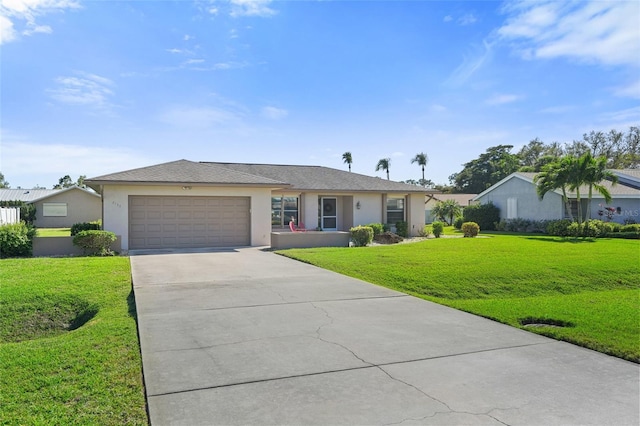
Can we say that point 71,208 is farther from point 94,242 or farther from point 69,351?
point 69,351

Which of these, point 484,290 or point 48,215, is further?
point 48,215

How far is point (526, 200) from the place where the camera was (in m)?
33.4

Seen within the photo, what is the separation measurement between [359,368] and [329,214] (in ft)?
68.1

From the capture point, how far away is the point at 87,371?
15.4ft

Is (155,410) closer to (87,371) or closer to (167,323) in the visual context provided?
(87,371)

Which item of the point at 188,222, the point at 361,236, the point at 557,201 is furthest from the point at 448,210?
the point at 188,222

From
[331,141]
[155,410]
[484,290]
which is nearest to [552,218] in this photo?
[331,141]

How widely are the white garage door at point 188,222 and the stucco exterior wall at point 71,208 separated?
25007 millimetres

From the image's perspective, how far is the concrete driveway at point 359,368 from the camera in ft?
12.3

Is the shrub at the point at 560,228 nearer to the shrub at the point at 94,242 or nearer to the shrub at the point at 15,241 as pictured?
the shrub at the point at 94,242

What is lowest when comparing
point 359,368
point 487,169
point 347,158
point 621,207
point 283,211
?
point 359,368

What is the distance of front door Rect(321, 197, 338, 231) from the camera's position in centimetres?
2530

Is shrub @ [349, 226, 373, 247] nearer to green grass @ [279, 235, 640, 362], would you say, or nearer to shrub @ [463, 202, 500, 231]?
green grass @ [279, 235, 640, 362]

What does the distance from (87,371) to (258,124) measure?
20337 millimetres
